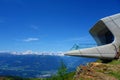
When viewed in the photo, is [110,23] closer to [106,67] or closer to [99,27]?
[99,27]

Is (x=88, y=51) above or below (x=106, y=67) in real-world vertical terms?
above

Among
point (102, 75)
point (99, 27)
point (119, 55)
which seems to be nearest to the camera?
point (102, 75)

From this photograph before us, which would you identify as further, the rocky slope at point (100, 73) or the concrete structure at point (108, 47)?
the concrete structure at point (108, 47)

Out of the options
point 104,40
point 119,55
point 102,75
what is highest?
point 104,40

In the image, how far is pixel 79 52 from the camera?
51.2m

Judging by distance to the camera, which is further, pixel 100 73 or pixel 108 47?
pixel 108 47

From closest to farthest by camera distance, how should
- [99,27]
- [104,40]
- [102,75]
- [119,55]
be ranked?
1. [102,75]
2. [119,55]
3. [99,27]
4. [104,40]

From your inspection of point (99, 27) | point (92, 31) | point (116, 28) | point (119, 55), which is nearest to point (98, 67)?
point (119, 55)

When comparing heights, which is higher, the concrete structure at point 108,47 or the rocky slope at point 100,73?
the concrete structure at point 108,47

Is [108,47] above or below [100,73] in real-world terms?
above

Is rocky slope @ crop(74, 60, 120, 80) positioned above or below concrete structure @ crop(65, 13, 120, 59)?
below

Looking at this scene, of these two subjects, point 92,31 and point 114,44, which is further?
point 92,31

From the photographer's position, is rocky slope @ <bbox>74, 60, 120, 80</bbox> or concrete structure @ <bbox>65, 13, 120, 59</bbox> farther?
concrete structure @ <bbox>65, 13, 120, 59</bbox>

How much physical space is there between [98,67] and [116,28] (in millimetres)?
21592
